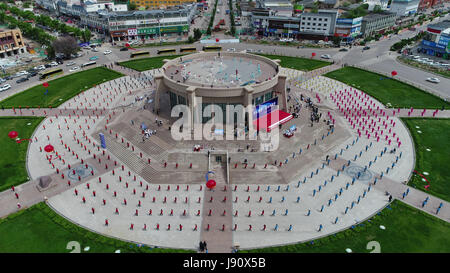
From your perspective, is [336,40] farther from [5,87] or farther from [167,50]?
[5,87]

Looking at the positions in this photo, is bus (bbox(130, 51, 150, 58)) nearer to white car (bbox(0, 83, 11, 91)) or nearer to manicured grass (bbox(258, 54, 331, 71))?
white car (bbox(0, 83, 11, 91))

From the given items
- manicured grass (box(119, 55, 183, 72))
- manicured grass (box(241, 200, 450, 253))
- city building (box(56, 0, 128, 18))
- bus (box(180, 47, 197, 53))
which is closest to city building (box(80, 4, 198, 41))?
city building (box(56, 0, 128, 18))

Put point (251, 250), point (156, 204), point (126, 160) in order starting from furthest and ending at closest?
point (126, 160) → point (156, 204) → point (251, 250)

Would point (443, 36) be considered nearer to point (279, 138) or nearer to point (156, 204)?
point (279, 138)

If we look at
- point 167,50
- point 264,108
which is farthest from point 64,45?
point 264,108

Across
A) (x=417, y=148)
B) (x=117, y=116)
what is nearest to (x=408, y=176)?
(x=417, y=148)

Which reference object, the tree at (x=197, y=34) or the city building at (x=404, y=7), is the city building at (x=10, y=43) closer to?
the tree at (x=197, y=34)
